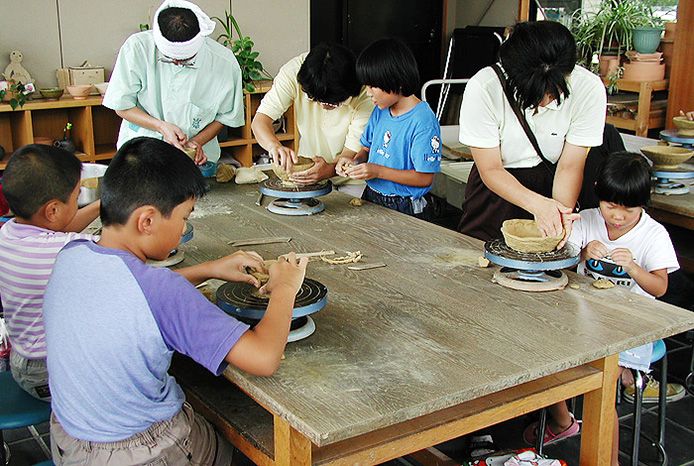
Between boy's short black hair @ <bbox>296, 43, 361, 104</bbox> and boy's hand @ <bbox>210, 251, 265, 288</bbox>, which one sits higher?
boy's short black hair @ <bbox>296, 43, 361, 104</bbox>

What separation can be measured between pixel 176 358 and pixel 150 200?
0.61m

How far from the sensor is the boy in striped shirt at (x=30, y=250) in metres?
2.02

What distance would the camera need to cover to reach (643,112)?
5668mm

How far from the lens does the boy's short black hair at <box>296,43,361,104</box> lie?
2.97 m

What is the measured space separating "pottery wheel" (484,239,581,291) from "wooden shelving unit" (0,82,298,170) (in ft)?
11.7

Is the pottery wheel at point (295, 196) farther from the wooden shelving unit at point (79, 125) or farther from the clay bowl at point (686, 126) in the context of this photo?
the wooden shelving unit at point (79, 125)

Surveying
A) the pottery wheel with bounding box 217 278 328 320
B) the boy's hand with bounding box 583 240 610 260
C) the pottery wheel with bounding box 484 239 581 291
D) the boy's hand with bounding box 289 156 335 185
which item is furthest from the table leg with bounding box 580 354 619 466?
the boy's hand with bounding box 289 156 335 185

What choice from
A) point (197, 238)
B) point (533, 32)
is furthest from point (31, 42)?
point (533, 32)

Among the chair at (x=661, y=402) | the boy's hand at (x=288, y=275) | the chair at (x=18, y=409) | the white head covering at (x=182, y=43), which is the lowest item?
the chair at (x=661, y=402)

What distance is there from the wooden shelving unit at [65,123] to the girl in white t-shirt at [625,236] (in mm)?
3509

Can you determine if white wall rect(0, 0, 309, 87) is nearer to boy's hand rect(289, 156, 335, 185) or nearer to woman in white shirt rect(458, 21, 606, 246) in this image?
boy's hand rect(289, 156, 335, 185)

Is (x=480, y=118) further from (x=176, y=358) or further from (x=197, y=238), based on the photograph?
(x=176, y=358)

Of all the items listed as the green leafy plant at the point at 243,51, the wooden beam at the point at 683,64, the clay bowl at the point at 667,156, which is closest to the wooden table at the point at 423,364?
the clay bowl at the point at 667,156

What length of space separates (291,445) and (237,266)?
0.57 metres
